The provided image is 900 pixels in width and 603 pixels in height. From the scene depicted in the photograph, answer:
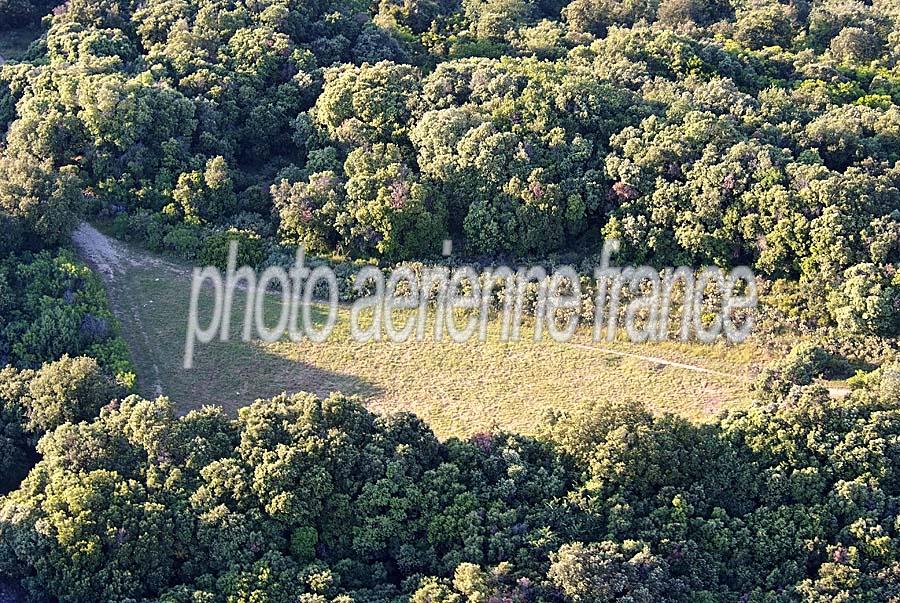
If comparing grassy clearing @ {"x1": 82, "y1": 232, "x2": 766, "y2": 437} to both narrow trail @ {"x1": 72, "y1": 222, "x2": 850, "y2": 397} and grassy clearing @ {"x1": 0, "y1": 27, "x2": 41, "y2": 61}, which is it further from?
grassy clearing @ {"x1": 0, "y1": 27, "x2": 41, "y2": 61}

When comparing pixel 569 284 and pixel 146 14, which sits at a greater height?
pixel 146 14

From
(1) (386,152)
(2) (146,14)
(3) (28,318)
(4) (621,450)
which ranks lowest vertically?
(4) (621,450)

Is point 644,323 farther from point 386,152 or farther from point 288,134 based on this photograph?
point 288,134

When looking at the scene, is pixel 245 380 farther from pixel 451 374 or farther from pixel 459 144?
pixel 459 144

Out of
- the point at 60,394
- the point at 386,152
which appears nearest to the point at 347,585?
the point at 60,394

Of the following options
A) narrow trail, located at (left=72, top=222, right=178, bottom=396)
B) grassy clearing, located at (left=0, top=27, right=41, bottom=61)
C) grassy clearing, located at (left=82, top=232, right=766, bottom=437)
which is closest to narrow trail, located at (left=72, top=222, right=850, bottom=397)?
narrow trail, located at (left=72, top=222, right=178, bottom=396)

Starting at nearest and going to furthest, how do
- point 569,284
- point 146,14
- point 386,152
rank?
point 569,284, point 386,152, point 146,14

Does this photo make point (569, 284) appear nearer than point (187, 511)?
No

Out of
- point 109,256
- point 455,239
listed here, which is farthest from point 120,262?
point 455,239
